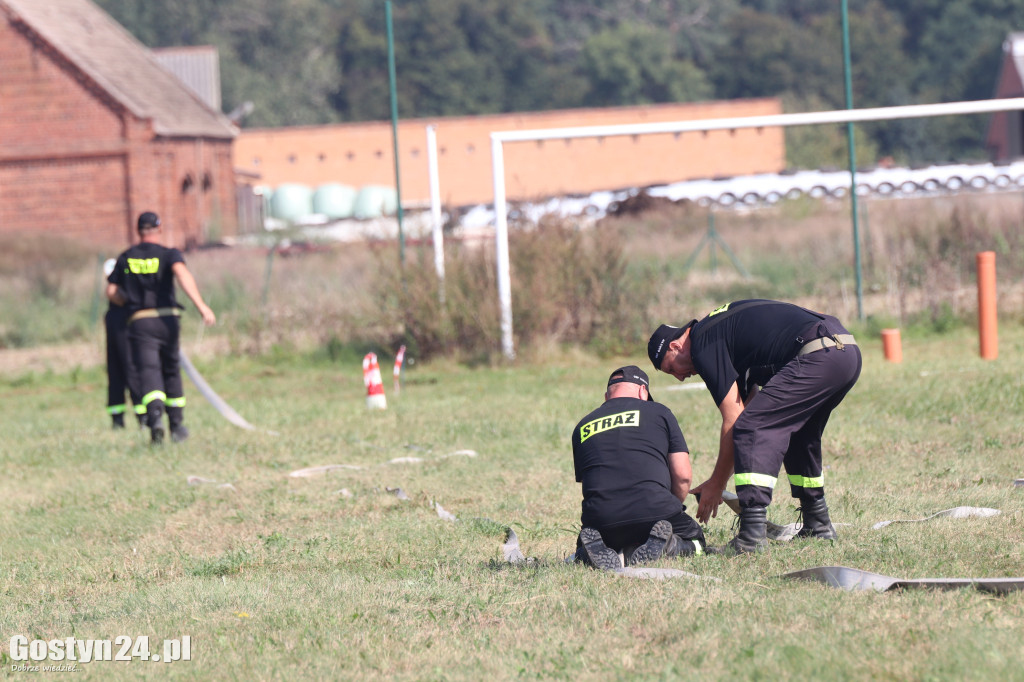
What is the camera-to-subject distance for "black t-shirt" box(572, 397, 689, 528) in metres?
5.81

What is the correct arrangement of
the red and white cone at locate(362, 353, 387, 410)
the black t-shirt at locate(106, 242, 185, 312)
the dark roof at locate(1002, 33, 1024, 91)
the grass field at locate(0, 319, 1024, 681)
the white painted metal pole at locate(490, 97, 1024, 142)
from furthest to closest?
1. the dark roof at locate(1002, 33, 1024, 91)
2. the white painted metal pole at locate(490, 97, 1024, 142)
3. the red and white cone at locate(362, 353, 387, 410)
4. the black t-shirt at locate(106, 242, 185, 312)
5. the grass field at locate(0, 319, 1024, 681)

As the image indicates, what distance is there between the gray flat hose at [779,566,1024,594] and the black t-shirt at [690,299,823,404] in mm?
979

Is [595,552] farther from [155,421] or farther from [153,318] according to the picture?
[153,318]

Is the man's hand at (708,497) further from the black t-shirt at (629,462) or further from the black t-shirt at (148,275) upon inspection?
the black t-shirt at (148,275)

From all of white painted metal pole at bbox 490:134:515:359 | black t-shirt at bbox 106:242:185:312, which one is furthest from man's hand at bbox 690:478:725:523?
white painted metal pole at bbox 490:134:515:359

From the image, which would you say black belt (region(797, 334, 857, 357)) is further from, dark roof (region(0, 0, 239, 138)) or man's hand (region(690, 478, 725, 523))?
dark roof (region(0, 0, 239, 138))

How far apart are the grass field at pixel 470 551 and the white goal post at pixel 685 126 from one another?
2.35 metres

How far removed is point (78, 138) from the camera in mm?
34031

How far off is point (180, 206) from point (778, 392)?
3296 cm

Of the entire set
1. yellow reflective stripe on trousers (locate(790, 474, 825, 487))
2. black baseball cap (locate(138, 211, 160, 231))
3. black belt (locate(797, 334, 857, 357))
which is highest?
black baseball cap (locate(138, 211, 160, 231))

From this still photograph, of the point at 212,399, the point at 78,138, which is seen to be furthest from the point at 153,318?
the point at 78,138

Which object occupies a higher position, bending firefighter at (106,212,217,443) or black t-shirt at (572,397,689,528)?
bending firefighter at (106,212,217,443)

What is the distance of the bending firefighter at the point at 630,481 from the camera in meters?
5.81

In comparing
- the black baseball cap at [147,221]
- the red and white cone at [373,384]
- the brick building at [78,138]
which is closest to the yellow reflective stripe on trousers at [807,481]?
the black baseball cap at [147,221]
